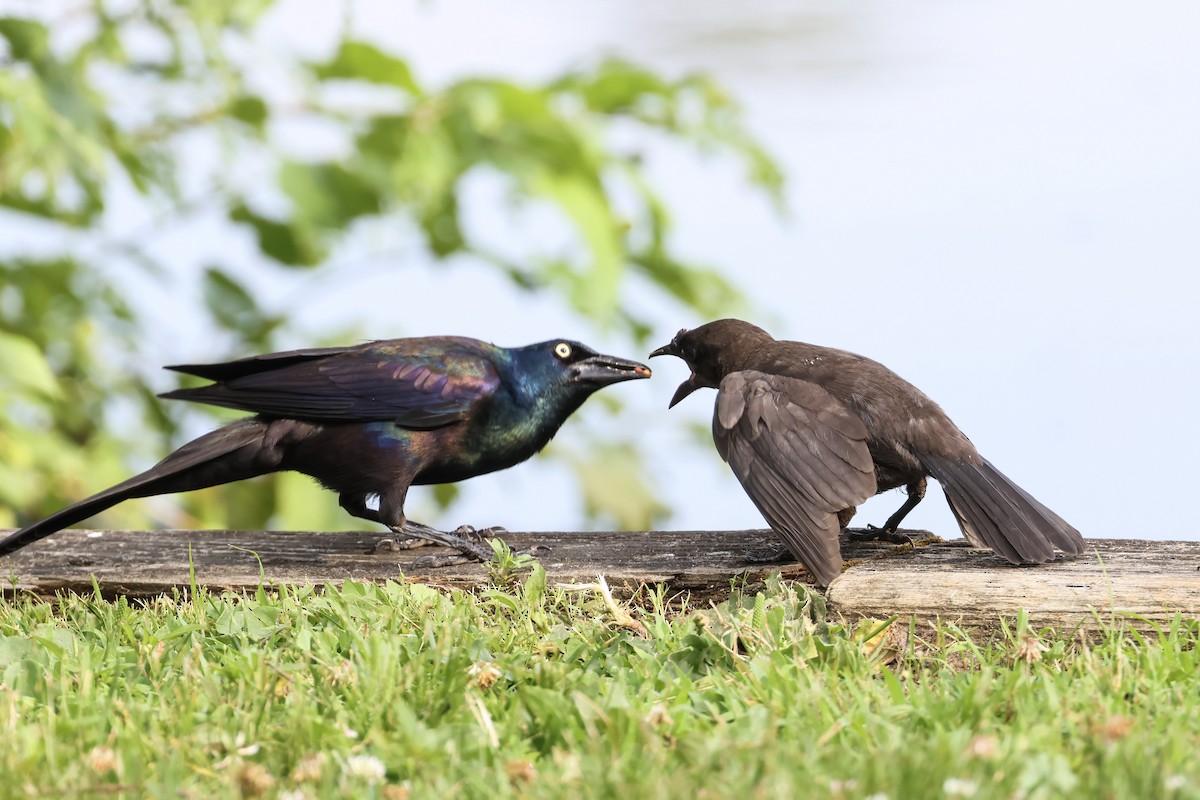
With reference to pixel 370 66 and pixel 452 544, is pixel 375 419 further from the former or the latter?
pixel 370 66

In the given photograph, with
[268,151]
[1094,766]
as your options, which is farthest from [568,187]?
[1094,766]

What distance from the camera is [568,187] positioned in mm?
6621

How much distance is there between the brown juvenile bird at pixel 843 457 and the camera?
400 cm

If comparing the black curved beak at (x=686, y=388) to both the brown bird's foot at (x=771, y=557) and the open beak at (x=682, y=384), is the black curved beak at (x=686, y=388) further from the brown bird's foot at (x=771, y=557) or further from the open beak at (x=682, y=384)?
the brown bird's foot at (x=771, y=557)

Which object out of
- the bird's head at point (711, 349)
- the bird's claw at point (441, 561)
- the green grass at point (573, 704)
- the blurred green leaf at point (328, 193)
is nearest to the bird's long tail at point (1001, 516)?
the green grass at point (573, 704)

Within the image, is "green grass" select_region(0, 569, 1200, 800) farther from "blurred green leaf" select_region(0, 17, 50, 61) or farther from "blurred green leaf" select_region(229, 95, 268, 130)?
"blurred green leaf" select_region(229, 95, 268, 130)

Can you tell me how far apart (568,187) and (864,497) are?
301 cm

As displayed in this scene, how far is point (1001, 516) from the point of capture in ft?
13.5

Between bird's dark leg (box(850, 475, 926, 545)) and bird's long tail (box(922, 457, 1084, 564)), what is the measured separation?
32 cm

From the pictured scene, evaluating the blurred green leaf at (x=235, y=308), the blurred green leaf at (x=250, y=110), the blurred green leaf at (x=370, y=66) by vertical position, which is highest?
the blurred green leaf at (x=370, y=66)

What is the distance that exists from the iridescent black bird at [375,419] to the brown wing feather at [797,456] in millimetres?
945

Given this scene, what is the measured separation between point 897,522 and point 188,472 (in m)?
2.48

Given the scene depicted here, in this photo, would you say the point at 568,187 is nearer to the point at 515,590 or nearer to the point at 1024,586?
the point at 515,590

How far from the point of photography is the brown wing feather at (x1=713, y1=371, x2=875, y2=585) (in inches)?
155
